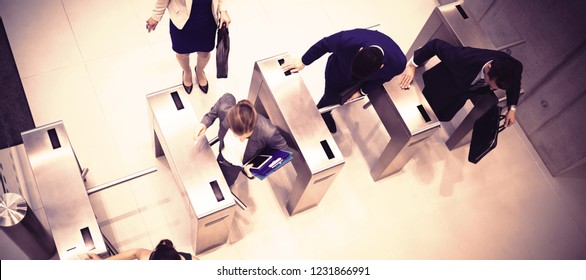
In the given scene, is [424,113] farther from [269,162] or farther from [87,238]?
[87,238]

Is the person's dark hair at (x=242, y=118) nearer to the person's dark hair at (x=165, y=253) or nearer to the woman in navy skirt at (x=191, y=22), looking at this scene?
the person's dark hair at (x=165, y=253)

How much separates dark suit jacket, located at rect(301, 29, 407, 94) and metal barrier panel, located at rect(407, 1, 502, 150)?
100 centimetres

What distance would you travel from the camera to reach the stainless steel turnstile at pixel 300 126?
2920mm

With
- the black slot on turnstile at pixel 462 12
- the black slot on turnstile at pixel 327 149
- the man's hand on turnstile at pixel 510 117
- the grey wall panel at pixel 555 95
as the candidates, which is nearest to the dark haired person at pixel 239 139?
the black slot on turnstile at pixel 327 149

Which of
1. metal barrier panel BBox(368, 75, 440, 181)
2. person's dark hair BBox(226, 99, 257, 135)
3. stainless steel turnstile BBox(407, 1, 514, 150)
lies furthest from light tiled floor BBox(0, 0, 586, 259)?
person's dark hair BBox(226, 99, 257, 135)

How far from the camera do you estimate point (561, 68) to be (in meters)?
3.87

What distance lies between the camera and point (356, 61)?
2633 mm

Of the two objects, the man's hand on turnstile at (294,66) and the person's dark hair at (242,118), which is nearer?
the person's dark hair at (242,118)

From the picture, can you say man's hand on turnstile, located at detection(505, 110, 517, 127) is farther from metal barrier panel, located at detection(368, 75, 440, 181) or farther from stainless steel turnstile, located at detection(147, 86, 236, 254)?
stainless steel turnstile, located at detection(147, 86, 236, 254)

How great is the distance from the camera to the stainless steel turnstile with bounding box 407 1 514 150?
3623 millimetres

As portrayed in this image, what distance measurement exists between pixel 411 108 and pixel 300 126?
0.87m

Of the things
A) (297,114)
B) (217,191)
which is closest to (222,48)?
(297,114)

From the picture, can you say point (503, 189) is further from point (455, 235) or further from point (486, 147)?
point (486, 147)

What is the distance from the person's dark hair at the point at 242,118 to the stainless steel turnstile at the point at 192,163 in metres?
0.43
